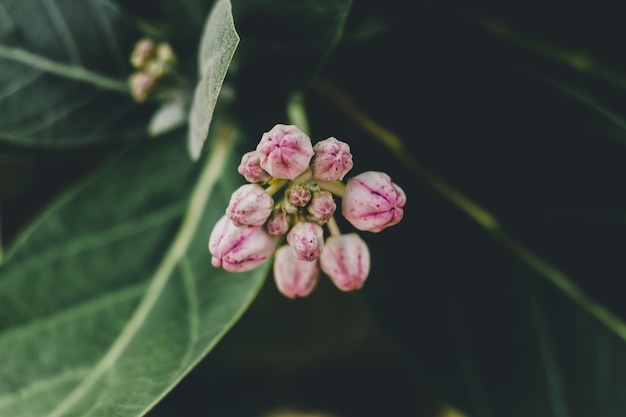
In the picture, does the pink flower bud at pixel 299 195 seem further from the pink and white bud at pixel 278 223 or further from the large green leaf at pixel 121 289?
the large green leaf at pixel 121 289

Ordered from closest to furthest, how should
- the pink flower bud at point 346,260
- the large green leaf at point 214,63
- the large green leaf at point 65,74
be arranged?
the large green leaf at point 214,63 < the pink flower bud at point 346,260 < the large green leaf at point 65,74

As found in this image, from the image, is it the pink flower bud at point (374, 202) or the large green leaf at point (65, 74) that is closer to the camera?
the pink flower bud at point (374, 202)

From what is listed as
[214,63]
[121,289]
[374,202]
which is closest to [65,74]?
[121,289]

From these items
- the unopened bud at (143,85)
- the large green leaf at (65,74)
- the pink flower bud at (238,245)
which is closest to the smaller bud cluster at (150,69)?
the unopened bud at (143,85)

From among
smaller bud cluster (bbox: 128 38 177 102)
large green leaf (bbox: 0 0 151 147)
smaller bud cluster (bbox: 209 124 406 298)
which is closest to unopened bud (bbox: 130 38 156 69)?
smaller bud cluster (bbox: 128 38 177 102)

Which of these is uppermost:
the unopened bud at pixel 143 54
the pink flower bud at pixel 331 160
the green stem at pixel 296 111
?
the green stem at pixel 296 111

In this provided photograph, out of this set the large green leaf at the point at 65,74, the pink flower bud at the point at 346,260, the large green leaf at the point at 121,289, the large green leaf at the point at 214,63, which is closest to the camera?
the large green leaf at the point at 214,63

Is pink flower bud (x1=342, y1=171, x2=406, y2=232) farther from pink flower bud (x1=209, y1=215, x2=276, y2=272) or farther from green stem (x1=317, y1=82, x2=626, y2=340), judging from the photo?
green stem (x1=317, y1=82, x2=626, y2=340)
